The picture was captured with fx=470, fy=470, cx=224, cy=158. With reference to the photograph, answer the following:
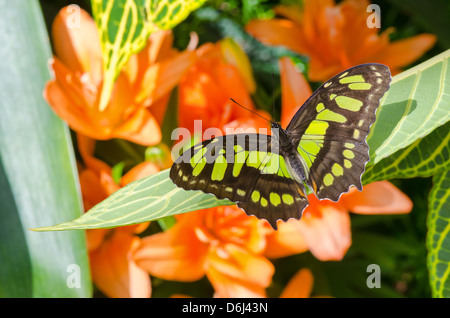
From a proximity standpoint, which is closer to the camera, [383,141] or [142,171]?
[383,141]

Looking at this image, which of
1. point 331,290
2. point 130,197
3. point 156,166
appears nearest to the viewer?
point 130,197

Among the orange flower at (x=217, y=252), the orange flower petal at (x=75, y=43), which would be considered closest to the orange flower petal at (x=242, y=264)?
the orange flower at (x=217, y=252)

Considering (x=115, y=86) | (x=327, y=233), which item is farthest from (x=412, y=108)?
(x=115, y=86)

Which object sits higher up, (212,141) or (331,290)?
(212,141)

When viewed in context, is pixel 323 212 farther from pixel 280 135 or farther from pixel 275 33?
pixel 275 33
